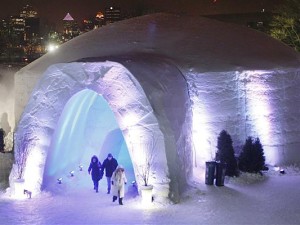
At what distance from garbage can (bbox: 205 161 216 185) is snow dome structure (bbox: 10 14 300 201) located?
→ 51 cm

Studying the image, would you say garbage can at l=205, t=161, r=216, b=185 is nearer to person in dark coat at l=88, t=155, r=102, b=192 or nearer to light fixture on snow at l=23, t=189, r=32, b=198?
person in dark coat at l=88, t=155, r=102, b=192

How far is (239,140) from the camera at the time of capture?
16.8 meters

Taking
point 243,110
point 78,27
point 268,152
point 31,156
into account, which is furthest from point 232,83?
point 78,27

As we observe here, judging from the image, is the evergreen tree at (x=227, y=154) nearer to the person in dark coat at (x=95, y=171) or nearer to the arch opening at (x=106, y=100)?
the arch opening at (x=106, y=100)

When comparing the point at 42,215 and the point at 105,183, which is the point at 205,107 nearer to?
the point at 105,183

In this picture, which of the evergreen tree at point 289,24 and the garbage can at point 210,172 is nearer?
the garbage can at point 210,172

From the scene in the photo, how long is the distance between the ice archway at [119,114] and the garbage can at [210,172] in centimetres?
111

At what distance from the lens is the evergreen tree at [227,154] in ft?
52.2

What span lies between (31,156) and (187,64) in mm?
→ 5596

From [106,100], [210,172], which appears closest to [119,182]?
[106,100]

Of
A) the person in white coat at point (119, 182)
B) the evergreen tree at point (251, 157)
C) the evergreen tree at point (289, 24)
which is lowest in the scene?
the person in white coat at point (119, 182)

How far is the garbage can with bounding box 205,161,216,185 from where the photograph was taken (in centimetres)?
1519

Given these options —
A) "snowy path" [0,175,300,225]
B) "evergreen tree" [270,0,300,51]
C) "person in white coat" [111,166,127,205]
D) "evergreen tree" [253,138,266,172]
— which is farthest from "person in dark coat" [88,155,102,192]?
"evergreen tree" [270,0,300,51]

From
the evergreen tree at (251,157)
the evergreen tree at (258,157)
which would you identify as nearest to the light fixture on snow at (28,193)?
the evergreen tree at (251,157)
